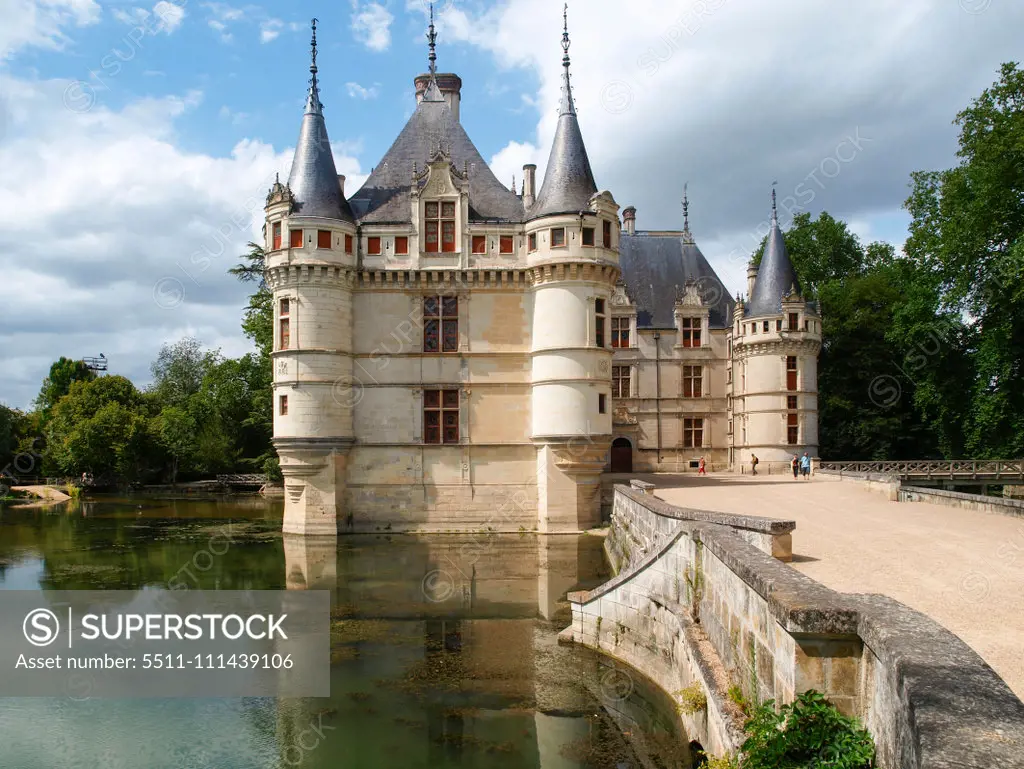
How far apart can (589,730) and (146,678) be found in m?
6.32

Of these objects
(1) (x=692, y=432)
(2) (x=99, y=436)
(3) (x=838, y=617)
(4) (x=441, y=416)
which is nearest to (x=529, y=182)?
(4) (x=441, y=416)

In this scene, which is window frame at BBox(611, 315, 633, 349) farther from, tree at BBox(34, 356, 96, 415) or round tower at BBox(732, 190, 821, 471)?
tree at BBox(34, 356, 96, 415)

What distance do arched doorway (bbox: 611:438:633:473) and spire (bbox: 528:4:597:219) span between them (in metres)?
14.0

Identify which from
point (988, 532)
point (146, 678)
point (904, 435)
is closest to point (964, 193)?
point (904, 435)

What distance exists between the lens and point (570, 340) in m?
23.7

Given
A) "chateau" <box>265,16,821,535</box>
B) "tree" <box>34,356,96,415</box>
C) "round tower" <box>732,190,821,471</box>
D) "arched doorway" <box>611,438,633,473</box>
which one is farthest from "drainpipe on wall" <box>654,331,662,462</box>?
"tree" <box>34,356,96,415</box>

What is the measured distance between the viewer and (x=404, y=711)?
31.6 ft

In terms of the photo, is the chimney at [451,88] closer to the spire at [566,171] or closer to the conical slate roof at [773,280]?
the spire at [566,171]

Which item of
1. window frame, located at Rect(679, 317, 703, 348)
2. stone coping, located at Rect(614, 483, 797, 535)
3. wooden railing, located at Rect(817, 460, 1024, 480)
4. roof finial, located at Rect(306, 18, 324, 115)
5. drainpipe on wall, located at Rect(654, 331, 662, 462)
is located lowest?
wooden railing, located at Rect(817, 460, 1024, 480)

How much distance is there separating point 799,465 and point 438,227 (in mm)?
17635

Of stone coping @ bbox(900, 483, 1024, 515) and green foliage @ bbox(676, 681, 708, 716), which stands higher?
stone coping @ bbox(900, 483, 1024, 515)

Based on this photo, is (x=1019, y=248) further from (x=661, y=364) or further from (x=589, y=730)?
(x=589, y=730)

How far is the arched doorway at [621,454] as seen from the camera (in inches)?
1385

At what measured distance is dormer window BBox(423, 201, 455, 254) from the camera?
24547mm
